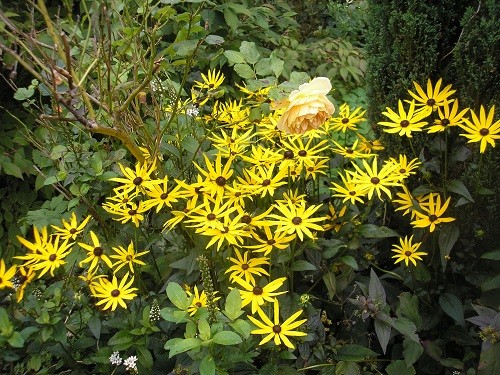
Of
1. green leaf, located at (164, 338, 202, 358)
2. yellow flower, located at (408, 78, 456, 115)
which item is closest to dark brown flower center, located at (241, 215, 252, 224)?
green leaf, located at (164, 338, 202, 358)

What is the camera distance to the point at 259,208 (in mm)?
1822

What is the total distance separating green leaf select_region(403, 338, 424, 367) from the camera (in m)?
1.69

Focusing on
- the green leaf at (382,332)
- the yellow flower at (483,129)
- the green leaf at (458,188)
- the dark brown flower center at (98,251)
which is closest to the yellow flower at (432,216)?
the green leaf at (458,188)

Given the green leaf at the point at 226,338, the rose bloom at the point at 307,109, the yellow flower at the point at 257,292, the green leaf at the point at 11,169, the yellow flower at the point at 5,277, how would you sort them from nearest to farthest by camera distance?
the green leaf at the point at 226,338, the yellow flower at the point at 5,277, the yellow flower at the point at 257,292, the rose bloom at the point at 307,109, the green leaf at the point at 11,169

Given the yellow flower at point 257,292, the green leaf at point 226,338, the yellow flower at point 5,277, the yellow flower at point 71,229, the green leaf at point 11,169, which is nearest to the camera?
the green leaf at point 226,338

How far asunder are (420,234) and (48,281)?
1.53m

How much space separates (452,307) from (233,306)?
77 cm

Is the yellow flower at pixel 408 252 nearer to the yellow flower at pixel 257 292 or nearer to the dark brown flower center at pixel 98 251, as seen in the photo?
the yellow flower at pixel 257 292

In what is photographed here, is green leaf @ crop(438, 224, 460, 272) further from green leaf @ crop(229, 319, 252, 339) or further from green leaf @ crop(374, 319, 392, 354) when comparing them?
green leaf @ crop(229, 319, 252, 339)

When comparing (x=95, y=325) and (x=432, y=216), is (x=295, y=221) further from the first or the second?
(x=95, y=325)

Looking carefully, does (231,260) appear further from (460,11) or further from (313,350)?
(460,11)

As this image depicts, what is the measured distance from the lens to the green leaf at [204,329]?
A: 1354mm

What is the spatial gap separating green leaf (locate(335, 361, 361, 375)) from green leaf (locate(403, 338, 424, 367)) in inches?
6.1

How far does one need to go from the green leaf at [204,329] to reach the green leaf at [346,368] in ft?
1.46
